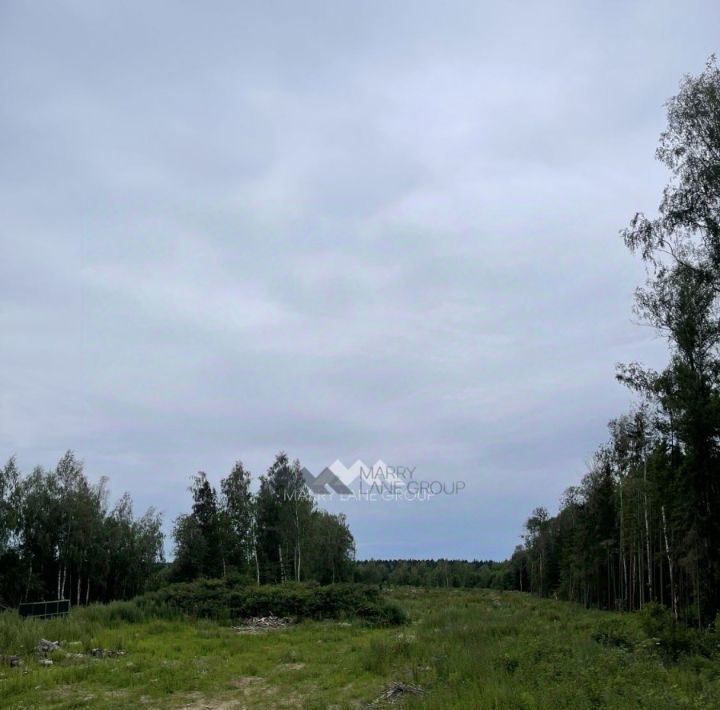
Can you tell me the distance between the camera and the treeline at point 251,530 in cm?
4422

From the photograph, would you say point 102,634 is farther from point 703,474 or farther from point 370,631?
point 703,474

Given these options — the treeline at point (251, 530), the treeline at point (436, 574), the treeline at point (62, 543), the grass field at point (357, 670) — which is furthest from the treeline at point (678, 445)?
the treeline at point (436, 574)

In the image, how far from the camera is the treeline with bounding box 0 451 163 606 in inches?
1710

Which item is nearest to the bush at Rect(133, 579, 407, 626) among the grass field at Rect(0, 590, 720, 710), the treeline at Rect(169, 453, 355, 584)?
the grass field at Rect(0, 590, 720, 710)

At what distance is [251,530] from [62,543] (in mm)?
13770

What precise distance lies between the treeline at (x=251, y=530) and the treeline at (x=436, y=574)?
52644 millimetres

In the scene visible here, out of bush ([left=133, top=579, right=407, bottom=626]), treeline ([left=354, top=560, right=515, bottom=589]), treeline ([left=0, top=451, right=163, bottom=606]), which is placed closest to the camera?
bush ([left=133, top=579, right=407, bottom=626])

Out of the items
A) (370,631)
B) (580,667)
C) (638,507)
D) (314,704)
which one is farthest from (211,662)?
(638,507)

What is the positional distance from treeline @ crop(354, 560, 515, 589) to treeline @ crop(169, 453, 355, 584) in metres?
52.6

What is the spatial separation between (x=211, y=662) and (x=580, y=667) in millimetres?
10046

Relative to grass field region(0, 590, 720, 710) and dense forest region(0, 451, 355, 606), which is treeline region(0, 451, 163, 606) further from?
grass field region(0, 590, 720, 710)

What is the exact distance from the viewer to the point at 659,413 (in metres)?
28.1

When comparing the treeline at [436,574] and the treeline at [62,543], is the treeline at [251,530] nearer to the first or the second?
the treeline at [62,543]

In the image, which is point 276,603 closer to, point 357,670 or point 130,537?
point 357,670
